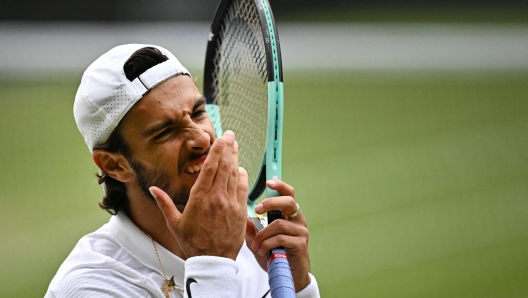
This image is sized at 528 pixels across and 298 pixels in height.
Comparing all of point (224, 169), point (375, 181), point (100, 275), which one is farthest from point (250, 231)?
point (375, 181)

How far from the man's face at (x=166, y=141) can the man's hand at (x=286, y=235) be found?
280 mm

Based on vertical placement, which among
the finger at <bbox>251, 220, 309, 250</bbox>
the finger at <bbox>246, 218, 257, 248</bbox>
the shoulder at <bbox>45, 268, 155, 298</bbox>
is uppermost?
the finger at <bbox>251, 220, 309, 250</bbox>

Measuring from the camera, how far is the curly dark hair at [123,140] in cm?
245

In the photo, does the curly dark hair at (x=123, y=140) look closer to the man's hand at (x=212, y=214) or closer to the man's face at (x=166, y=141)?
the man's face at (x=166, y=141)

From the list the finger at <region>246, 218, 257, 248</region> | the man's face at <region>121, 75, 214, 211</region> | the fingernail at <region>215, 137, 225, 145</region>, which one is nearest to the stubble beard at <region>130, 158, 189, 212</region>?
the man's face at <region>121, 75, 214, 211</region>

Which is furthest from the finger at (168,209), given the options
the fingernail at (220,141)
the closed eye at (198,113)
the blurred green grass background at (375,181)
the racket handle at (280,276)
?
the blurred green grass background at (375,181)

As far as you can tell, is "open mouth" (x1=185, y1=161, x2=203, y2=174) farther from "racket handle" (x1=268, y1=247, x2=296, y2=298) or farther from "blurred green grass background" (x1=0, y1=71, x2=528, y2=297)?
"blurred green grass background" (x1=0, y1=71, x2=528, y2=297)

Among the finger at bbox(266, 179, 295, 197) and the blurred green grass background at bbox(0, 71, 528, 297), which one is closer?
the finger at bbox(266, 179, 295, 197)

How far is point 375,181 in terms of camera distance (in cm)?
626

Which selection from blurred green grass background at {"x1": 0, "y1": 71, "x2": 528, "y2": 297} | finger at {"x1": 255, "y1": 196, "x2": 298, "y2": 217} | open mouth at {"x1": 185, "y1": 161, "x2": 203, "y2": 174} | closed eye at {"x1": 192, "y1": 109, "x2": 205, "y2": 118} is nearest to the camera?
finger at {"x1": 255, "y1": 196, "x2": 298, "y2": 217}

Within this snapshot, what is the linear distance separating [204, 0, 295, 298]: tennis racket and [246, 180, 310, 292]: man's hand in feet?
0.11

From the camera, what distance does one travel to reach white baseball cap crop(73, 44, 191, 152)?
94.5 inches

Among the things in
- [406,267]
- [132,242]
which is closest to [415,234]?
[406,267]

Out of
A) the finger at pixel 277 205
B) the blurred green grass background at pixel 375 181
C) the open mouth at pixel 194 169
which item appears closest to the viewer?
the finger at pixel 277 205
